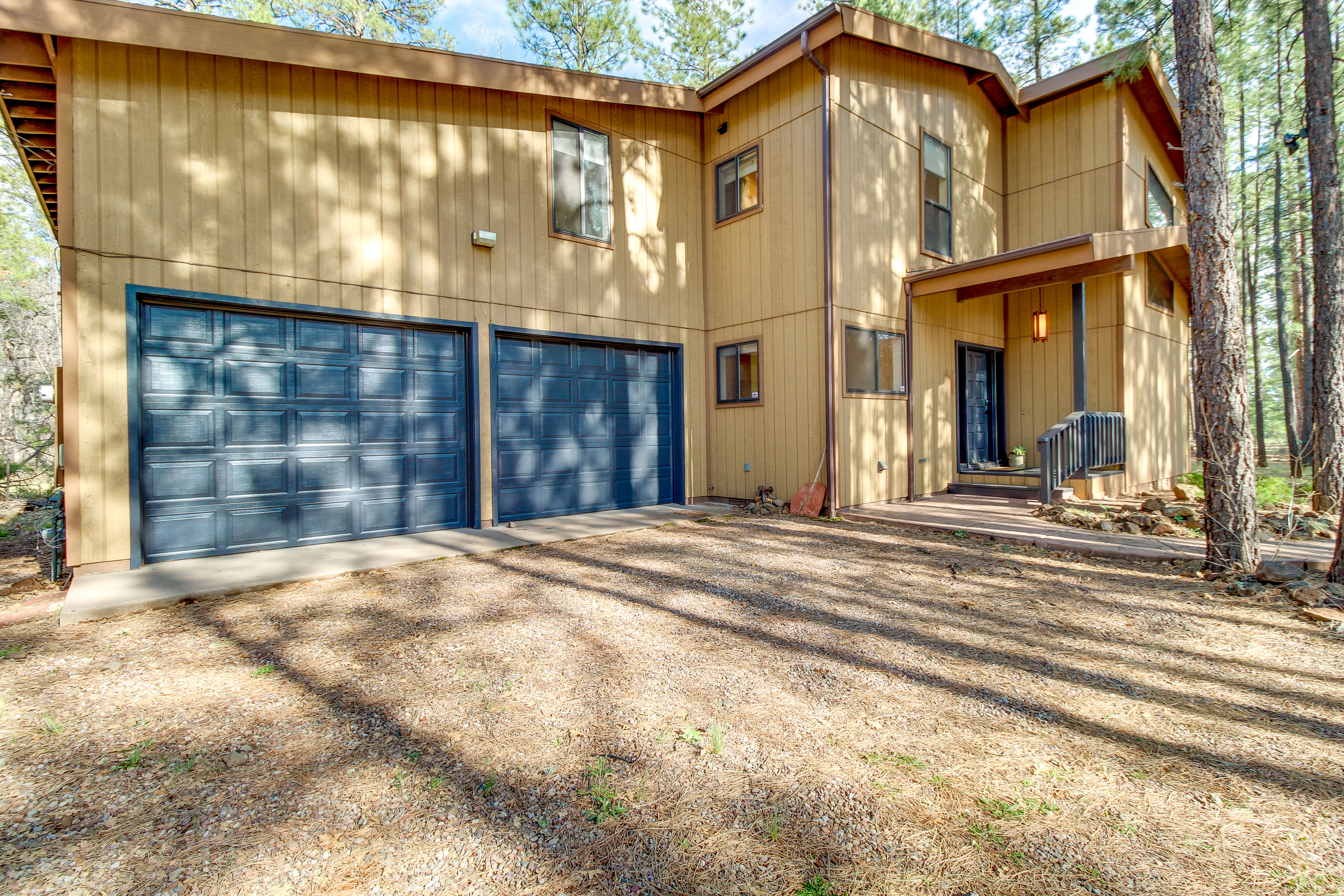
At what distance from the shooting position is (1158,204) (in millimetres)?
10602

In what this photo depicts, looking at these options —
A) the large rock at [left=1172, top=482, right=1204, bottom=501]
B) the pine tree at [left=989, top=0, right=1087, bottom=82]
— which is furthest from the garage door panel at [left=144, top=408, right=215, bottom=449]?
the pine tree at [left=989, top=0, right=1087, bottom=82]

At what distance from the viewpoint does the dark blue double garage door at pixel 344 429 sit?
523 cm

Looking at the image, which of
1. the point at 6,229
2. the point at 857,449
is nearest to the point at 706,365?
the point at 857,449

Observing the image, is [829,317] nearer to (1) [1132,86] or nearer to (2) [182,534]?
(1) [1132,86]

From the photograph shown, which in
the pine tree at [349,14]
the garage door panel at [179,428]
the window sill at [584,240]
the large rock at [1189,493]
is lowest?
the large rock at [1189,493]

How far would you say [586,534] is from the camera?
658 cm

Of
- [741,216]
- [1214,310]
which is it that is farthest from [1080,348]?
[741,216]

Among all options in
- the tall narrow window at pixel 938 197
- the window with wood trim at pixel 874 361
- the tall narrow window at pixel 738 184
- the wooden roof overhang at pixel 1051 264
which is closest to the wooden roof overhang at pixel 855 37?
the tall narrow window at pixel 738 184

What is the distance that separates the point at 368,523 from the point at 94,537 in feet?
6.72

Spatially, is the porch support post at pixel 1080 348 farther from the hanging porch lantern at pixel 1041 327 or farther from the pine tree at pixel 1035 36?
the pine tree at pixel 1035 36

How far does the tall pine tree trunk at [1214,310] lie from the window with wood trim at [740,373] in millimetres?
4650

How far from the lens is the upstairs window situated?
1013 centimetres

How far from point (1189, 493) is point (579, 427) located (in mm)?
8273

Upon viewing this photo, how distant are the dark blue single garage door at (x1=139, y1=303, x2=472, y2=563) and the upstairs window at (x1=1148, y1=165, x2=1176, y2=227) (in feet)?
37.1
